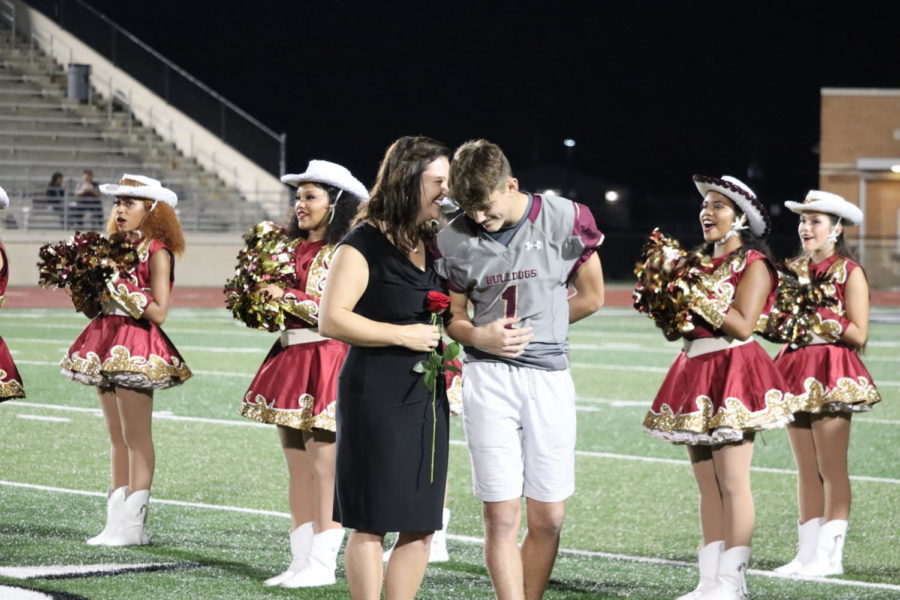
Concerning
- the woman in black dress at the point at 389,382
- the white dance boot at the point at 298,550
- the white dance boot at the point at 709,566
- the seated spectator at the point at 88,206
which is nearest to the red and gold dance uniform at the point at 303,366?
the white dance boot at the point at 298,550

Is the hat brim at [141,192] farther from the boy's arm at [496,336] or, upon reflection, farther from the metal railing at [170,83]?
the metal railing at [170,83]

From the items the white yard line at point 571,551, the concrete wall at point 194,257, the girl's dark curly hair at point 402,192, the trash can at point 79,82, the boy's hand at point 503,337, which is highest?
the trash can at point 79,82

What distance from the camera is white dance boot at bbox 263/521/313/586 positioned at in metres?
5.20

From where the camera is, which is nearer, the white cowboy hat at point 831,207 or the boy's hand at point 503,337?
the boy's hand at point 503,337

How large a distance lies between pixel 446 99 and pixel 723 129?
1156cm

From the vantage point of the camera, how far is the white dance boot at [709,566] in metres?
4.81

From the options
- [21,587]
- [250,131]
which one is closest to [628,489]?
[21,587]

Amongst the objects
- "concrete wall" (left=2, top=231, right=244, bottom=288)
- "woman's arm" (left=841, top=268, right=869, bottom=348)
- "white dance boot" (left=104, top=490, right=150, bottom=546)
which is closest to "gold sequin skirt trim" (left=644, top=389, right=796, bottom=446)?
"woman's arm" (left=841, top=268, right=869, bottom=348)

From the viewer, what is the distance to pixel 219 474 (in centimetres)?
783

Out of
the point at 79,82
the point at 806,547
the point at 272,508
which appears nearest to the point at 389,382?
the point at 806,547

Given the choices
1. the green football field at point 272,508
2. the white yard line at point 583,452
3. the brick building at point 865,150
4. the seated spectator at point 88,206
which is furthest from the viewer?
the brick building at point 865,150

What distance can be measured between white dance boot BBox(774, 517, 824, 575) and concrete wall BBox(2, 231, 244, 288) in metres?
21.2

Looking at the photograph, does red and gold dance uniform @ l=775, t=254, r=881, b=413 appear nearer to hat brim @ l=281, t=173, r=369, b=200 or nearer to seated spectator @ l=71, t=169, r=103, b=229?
hat brim @ l=281, t=173, r=369, b=200

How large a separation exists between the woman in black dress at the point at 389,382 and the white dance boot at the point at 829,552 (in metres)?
2.16
